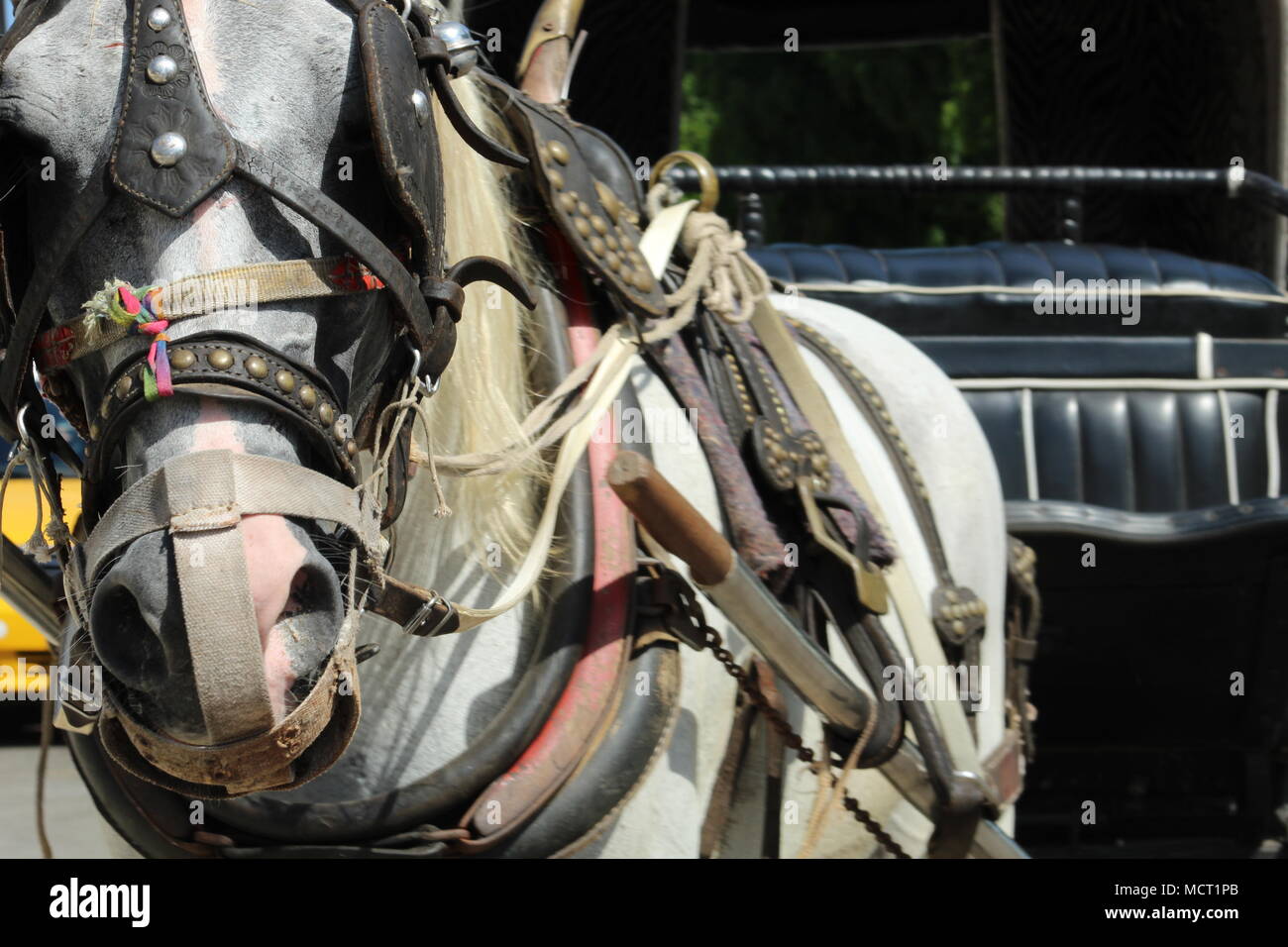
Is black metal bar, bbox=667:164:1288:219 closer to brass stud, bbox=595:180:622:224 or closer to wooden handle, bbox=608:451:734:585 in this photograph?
brass stud, bbox=595:180:622:224

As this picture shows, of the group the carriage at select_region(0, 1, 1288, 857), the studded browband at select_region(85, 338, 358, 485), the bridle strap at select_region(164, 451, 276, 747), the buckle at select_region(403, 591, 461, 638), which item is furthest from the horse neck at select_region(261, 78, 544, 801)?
the carriage at select_region(0, 1, 1288, 857)

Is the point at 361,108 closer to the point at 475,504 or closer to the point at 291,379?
the point at 291,379

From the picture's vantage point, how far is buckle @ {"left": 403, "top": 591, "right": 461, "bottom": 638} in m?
1.56

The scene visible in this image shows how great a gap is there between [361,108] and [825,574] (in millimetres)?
976

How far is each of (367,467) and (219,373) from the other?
265mm

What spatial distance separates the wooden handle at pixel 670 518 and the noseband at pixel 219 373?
274mm

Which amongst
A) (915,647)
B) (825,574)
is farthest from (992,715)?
(825,574)

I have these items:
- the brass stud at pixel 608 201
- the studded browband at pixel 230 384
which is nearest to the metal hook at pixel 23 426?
the studded browband at pixel 230 384

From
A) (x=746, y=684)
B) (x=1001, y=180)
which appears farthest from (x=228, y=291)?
(x=1001, y=180)

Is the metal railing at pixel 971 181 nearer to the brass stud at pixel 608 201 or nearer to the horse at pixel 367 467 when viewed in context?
the horse at pixel 367 467

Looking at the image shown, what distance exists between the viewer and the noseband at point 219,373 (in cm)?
121

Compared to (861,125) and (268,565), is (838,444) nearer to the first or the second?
(268,565)

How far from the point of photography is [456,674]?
1.75 meters

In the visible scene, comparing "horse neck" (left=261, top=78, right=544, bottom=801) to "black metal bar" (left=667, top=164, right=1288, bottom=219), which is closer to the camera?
"horse neck" (left=261, top=78, right=544, bottom=801)
